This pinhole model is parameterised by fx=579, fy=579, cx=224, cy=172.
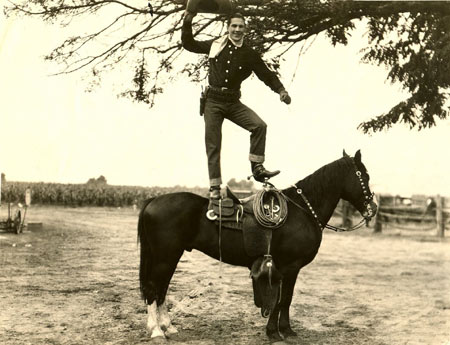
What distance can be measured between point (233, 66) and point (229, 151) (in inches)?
57.2

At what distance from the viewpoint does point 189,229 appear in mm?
5297

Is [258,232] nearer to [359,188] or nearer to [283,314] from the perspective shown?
[283,314]

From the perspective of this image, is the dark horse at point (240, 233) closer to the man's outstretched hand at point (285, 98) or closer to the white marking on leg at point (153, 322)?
the white marking on leg at point (153, 322)

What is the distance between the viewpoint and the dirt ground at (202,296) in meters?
5.52

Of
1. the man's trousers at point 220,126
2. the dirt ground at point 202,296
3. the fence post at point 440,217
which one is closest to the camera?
the man's trousers at point 220,126

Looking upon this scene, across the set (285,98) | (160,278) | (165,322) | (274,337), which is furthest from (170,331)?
(285,98)

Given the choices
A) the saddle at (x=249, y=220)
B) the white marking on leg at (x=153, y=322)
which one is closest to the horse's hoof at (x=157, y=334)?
the white marking on leg at (x=153, y=322)

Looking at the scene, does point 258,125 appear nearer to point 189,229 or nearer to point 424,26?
point 189,229

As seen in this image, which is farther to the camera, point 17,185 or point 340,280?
point 340,280

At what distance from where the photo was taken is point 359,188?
5.47m

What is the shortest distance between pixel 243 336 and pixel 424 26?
4.49m

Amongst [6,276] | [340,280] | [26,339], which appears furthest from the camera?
[340,280]

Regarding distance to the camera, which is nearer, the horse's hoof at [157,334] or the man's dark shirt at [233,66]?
the horse's hoof at [157,334]

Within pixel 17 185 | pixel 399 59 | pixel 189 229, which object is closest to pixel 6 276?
pixel 17 185
